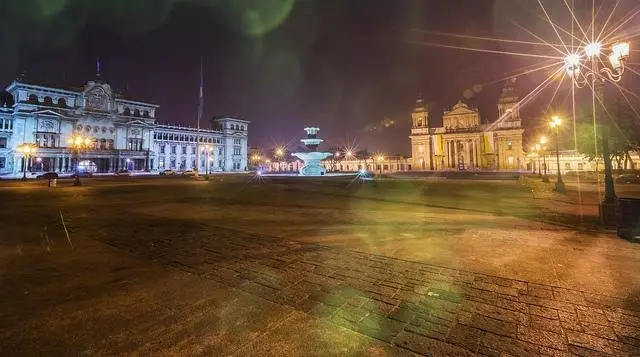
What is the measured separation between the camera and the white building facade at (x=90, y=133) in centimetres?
6169

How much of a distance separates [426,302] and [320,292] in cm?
139

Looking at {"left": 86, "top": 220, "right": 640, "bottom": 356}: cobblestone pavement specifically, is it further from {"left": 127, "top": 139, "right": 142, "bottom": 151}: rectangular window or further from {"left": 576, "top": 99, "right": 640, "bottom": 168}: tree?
{"left": 127, "top": 139, "right": 142, "bottom": 151}: rectangular window

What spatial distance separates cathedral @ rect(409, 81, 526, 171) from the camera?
3076 inches

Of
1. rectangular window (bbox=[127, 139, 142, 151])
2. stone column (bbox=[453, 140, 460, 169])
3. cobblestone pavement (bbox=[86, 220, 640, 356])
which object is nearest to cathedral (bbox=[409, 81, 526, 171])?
stone column (bbox=[453, 140, 460, 169])

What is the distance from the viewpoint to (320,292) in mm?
4266

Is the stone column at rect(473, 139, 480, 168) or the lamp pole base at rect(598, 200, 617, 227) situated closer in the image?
the lamp pole base at rect(598, 200, 617, 227)

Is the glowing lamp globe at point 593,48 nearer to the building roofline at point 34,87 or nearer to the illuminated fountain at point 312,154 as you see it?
the illuminated fountain at point 312,154

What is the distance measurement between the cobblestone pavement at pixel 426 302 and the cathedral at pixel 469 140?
8399 centimetres

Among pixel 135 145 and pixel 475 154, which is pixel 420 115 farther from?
pixel 135 145

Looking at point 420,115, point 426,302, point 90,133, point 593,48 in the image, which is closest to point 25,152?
point 90,133

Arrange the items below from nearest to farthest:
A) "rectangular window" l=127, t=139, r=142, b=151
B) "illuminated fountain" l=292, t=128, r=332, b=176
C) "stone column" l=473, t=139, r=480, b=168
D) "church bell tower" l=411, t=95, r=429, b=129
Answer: "illuminated fountain" l=292, t=128, r=332, b=176 → "rectangular window" l=127, t=139, r=142, b=151 → "stone column" l=473, t=139, r=480, b=168 → "church bell tower" l=411, t=95, r=429, b=129

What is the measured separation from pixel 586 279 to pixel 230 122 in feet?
354

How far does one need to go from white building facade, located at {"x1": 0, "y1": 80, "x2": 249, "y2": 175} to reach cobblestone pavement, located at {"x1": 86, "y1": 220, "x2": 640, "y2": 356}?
181ft

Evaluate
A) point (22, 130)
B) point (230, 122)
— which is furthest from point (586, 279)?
point (230, 122)
